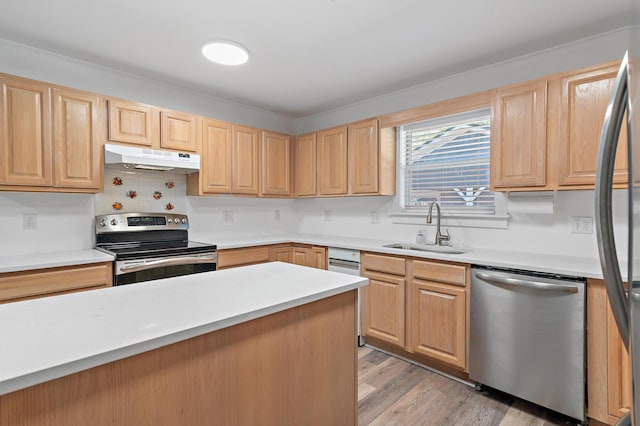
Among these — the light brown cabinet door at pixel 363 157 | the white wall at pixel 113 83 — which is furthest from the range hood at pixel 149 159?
the light brown cabinet door at pixel 363 157

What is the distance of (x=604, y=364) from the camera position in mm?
1813

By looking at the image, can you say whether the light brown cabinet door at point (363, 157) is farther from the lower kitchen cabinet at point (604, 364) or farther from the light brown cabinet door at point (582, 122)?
the lower kitchen cabinet at point (604, 364)

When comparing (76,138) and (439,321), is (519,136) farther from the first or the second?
(76,138)

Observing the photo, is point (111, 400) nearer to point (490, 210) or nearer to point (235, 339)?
point (235, 339)

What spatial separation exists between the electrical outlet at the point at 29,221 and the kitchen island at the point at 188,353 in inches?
79.6

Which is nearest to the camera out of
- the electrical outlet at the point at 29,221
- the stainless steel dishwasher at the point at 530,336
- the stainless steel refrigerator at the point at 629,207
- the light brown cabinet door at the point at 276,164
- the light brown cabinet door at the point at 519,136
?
the stainless steel refrigerator at the point at 629,207

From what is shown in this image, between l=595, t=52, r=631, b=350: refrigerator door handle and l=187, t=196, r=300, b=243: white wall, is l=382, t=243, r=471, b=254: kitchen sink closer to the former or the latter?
l=187, t=196, r=300, b=243: white wall

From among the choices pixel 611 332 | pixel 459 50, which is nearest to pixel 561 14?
pixel 459 50

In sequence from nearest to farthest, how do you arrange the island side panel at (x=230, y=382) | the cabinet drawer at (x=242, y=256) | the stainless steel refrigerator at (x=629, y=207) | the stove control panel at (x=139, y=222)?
the stainless steel refrigerator at (x=629, y=207)
the island side panel at (x=230, y=382)
the stove control panel at (x=139, y=222)
the cabinet drawer at (x=242, y=256)

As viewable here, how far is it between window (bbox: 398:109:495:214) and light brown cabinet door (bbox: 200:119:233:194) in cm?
182

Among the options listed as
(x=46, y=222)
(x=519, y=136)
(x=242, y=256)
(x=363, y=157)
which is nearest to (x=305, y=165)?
(x=363, y=157)

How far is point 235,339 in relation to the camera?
3.38 feet

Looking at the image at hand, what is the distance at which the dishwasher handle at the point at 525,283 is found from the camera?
1904mm

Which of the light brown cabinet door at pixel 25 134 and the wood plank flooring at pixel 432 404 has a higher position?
the light brown cabinet door at pixel 25 134
